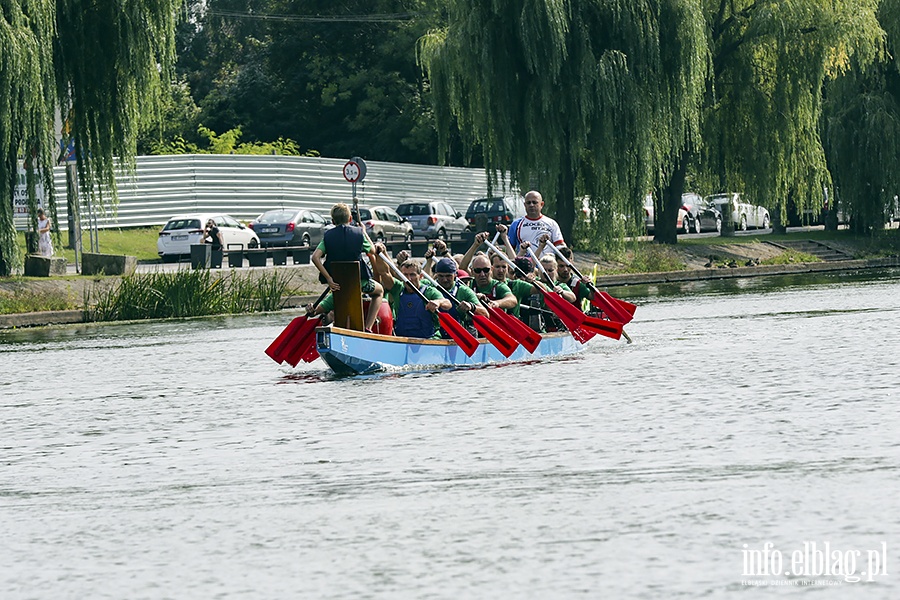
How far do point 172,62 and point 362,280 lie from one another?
15545 millimetres

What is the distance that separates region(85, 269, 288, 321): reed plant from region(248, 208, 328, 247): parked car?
636 inches

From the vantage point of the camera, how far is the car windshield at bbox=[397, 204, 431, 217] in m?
55.4

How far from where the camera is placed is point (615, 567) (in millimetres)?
7664

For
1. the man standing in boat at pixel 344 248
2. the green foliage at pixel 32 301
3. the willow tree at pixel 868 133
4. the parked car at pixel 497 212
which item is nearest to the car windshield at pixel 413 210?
the parked car at pixel 497 212

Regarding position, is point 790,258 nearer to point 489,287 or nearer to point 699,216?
point 699,216

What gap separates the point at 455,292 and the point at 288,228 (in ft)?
104

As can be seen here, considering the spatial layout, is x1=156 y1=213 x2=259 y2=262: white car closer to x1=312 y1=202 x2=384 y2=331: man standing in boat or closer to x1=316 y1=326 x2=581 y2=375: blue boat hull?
x1=316 y1=326 x2=581 y2=375: blue boat hull

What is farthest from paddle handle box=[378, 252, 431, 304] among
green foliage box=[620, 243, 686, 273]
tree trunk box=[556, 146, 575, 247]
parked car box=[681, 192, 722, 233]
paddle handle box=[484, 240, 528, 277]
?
parked car box=[681, 192, 722, 233]

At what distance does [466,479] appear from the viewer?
10.3 m

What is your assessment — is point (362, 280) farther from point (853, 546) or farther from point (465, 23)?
point (465, 23)

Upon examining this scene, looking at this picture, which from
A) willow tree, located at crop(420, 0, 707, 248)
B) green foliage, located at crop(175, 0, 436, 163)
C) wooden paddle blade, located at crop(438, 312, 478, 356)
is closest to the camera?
wooden paddle blade, located at crop(438, 312, 478, 356)

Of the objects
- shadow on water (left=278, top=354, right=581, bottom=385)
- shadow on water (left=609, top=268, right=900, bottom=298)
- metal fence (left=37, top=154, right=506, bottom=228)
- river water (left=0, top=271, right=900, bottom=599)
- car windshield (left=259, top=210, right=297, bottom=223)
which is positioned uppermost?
metal fence (left=37, top=154, right=506, bottom=228)

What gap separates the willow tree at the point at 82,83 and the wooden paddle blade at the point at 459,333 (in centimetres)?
1361

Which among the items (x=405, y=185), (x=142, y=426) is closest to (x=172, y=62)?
(x=142, y=426)
